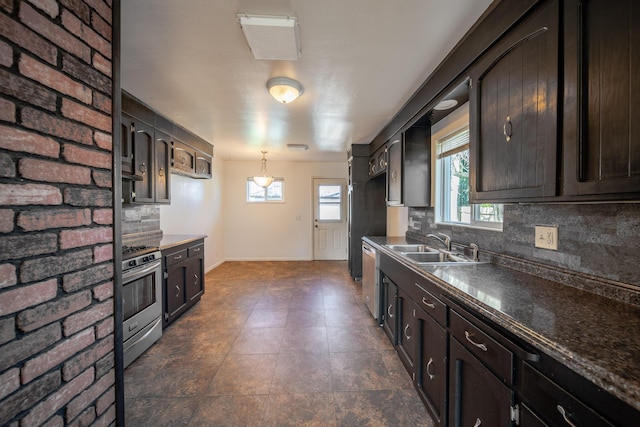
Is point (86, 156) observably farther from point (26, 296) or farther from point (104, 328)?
point (104, 328)

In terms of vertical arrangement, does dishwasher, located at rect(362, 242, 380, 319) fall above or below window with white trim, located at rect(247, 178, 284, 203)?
below

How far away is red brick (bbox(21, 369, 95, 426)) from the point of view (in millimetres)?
783

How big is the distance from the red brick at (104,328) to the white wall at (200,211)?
3104 mm

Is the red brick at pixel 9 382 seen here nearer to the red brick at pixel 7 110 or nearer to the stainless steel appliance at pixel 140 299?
the red brick at pixel 7 110

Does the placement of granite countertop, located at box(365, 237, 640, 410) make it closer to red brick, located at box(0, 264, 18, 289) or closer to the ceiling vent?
red brick, located at box(0, 264, 18, 289)

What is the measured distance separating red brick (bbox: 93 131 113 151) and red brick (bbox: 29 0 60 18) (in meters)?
0.36

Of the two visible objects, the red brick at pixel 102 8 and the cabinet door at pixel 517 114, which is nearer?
the red brick at pixel 102 8

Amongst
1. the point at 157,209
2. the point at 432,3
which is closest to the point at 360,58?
the point at 432,3

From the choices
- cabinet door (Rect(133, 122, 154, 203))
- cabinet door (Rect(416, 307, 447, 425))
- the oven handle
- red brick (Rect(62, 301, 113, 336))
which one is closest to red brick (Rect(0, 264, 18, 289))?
red brick (Rect(62, 301, 113, 336))

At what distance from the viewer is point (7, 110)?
2.42 ft

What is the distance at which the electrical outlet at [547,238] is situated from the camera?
141cm

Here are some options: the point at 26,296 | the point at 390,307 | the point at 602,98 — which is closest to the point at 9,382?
the point at 26,296

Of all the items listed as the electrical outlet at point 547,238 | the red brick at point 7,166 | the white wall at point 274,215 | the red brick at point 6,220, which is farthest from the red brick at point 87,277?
the white wall at point 274,215

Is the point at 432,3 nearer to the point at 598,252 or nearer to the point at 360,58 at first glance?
the point at 360,58
